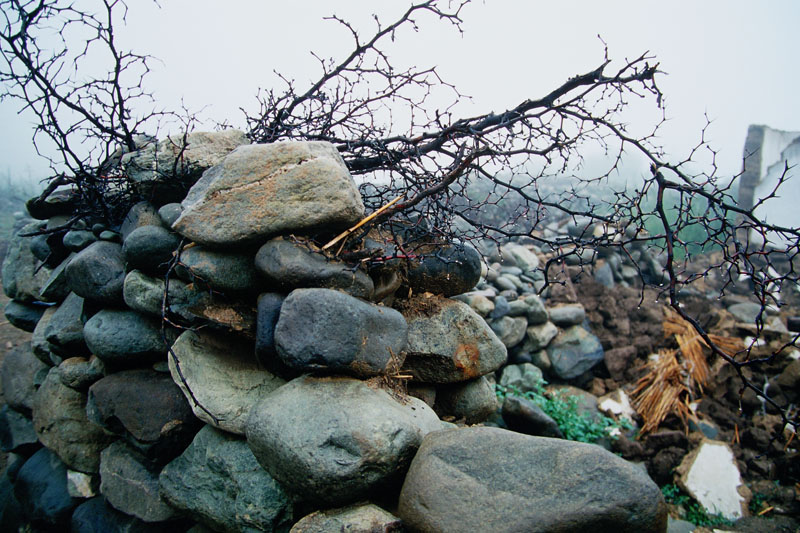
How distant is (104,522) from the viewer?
2.86 m

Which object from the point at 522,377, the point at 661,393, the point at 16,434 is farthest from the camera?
the point at 522,377

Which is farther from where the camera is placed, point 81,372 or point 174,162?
point 81,372

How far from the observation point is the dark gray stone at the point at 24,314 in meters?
3.97

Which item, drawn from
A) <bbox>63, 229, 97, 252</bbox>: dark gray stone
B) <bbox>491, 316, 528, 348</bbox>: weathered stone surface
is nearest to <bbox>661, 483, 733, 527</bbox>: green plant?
<bbox>491, 316, 528, 348</bbox>: weathered stone surface

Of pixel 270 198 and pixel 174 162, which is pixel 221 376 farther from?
pixel 174 162

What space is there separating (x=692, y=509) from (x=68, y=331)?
555cm

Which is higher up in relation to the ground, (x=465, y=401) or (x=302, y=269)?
(x=302, y=269)

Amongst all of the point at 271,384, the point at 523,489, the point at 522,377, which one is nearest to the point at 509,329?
the point at 522,377

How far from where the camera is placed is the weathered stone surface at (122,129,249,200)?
285 centimetres

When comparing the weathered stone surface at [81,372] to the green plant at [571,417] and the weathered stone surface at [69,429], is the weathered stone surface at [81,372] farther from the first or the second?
the green plant at [571,417]

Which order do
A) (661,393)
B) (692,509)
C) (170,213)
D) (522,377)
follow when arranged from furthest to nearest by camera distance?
(522,377) < (661,393) < (692,509) < (170,213)

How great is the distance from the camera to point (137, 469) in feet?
9.05

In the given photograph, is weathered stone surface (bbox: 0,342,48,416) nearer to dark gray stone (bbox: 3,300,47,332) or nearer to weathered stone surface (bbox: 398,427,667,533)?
dark gray stone (bbox: 3,300,47,332)

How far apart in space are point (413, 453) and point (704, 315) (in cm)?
608
